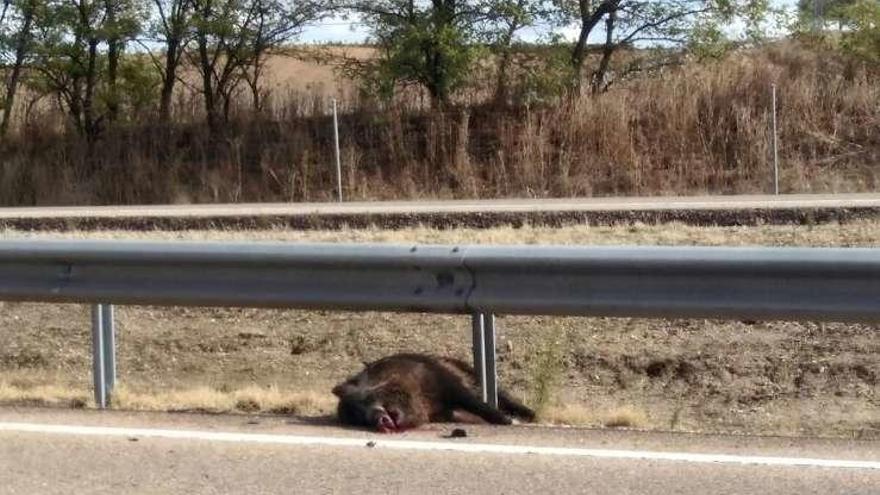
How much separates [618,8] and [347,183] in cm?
641

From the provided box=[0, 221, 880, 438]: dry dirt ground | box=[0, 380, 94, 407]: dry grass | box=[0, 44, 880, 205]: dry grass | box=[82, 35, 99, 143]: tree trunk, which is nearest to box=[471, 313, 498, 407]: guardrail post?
box=[0, 221, 880, 438]: dry dirt ground

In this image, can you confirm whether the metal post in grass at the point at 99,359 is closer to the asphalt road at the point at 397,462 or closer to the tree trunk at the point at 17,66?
the asphalt road at the point at 397,462

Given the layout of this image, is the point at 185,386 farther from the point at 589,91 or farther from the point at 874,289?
the point at 589,91

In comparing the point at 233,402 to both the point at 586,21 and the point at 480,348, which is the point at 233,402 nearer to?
the point at 480,348

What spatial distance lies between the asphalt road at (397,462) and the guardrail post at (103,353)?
70cm

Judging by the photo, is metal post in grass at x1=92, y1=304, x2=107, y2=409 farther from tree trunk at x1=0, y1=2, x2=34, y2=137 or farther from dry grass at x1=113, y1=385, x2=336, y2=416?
tree trunk at x1=0, y1=2, x2=34, y2=137

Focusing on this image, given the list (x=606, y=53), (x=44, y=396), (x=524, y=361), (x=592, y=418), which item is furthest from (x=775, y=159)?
(x=44, y=396)

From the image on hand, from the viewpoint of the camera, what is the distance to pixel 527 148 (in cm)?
2569

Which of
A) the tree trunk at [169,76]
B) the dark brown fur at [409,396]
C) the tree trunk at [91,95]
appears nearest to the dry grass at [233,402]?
the dark brown fur at [409,396]

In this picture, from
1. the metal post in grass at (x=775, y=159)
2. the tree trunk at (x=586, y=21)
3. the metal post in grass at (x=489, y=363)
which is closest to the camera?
the metal post in grass at (x=489, y=363)

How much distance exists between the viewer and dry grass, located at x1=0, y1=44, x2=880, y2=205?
24484mm

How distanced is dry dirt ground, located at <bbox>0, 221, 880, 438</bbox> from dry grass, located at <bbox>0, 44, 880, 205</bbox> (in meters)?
12.7

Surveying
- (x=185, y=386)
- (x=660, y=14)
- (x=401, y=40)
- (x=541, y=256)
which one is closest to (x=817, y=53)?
(x=660, y=14)

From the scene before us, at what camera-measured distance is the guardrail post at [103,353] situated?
8094 millimetres
